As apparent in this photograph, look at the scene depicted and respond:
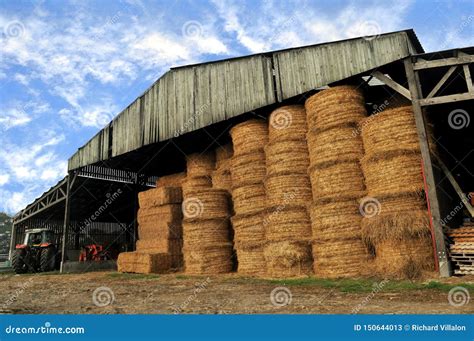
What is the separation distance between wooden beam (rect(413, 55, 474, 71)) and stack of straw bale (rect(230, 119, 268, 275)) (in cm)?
559

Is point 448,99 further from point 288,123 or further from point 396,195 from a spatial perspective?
point 288,123

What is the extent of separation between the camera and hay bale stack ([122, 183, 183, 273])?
1578 cm

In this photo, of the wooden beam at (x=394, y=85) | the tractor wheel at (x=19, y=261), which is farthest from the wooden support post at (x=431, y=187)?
the tractor wheel at (x=19, y=261)

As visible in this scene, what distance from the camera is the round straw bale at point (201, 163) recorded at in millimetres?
17469

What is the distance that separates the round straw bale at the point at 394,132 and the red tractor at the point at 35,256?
58.0 ft

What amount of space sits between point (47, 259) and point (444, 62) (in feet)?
65.9

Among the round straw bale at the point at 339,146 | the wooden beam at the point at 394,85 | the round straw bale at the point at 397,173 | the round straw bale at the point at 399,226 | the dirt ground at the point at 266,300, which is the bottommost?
the dirt ground at the point at 266,300

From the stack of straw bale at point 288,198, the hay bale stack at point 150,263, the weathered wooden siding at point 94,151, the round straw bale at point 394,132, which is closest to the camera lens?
the round straw bale at point 394,132

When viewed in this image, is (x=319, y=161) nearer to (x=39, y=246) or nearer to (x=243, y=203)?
(x=243, y=203)

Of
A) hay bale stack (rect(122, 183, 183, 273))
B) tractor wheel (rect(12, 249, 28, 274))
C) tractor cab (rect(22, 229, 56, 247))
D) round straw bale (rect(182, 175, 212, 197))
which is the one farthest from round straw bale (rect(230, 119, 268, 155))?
tractor cab (rect(22, 229, 56, 247))

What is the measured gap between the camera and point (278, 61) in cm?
1444

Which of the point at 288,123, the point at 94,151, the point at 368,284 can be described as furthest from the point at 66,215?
the point at 368,284

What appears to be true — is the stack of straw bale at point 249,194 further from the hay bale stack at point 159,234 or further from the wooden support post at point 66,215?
the wooden support post at point 66,215

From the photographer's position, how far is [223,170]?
16.4 m
